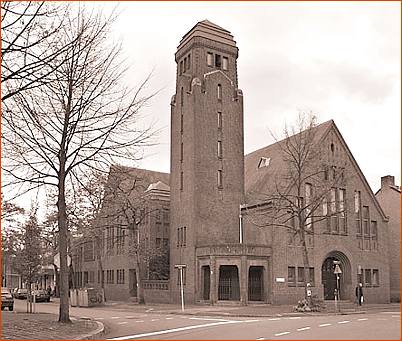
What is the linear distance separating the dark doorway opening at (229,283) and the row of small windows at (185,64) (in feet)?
57.1

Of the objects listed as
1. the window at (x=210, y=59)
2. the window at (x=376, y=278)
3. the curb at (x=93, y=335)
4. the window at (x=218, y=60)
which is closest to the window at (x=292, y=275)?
the window at (x=376, y=278)

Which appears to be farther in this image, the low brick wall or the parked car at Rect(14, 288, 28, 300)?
the parked car at Rect(14, 288, 28, 300)

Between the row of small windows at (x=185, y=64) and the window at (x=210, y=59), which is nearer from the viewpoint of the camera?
the window at (x=210, y=59)

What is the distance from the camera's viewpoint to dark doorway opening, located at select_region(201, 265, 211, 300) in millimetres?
45062

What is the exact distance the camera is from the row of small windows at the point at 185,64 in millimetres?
50031

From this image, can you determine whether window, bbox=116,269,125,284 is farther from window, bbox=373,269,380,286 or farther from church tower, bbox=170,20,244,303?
window, bbox=373,269,380,286

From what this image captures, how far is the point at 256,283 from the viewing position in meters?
44.8

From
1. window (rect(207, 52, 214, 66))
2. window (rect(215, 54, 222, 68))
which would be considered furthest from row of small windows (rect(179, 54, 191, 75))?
window (rect(215, 54, 222, 68))

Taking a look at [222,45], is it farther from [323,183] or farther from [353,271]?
[353,271]

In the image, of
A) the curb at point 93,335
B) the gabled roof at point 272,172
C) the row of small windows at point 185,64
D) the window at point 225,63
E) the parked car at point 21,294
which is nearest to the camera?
the curb at point 93,335

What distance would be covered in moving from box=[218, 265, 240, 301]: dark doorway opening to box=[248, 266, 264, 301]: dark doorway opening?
1.18 meters

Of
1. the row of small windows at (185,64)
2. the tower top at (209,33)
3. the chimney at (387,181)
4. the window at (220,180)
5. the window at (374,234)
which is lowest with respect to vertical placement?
the window at (374,234)

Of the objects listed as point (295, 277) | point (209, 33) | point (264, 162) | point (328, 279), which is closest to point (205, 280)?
point (295, 277)

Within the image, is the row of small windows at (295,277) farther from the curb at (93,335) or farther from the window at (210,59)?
the curb at (93,335)
